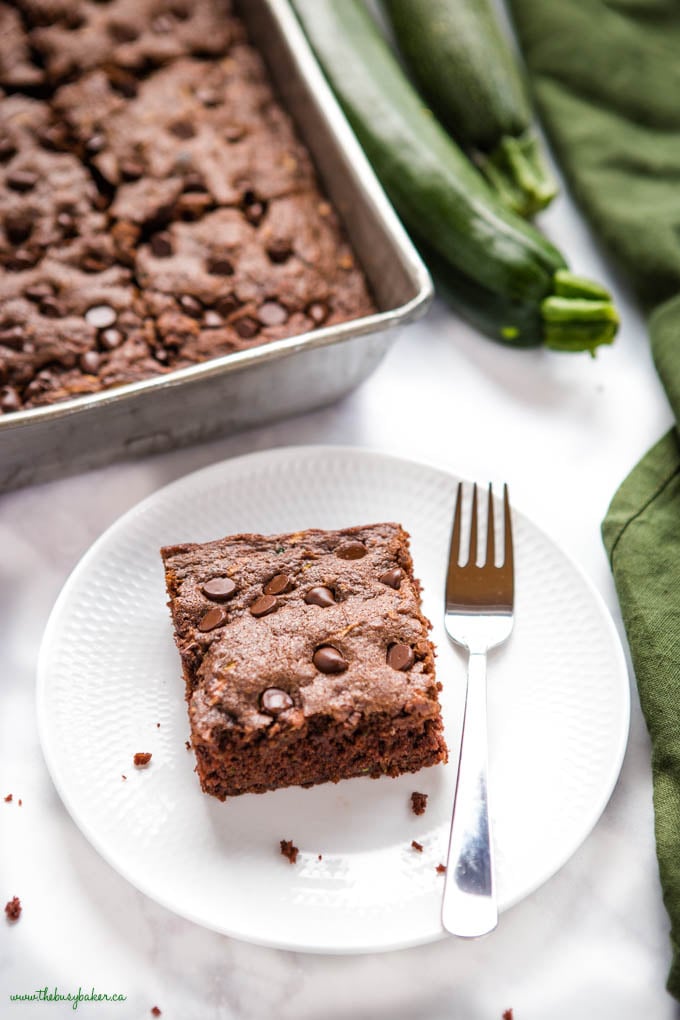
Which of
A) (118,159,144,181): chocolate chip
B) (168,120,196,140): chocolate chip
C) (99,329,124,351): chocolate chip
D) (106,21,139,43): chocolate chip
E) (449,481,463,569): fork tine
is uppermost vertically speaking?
(106,21,139,43): chocolate chip

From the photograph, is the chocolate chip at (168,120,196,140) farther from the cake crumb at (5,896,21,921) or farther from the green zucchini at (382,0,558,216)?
the cake crumb at (5,896,21,921)

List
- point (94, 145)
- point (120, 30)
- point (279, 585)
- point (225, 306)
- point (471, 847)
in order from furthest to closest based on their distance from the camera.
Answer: point (120, 30) → point (94, 145) → point (225, 306) → point (279, 585) → point (471, 847)

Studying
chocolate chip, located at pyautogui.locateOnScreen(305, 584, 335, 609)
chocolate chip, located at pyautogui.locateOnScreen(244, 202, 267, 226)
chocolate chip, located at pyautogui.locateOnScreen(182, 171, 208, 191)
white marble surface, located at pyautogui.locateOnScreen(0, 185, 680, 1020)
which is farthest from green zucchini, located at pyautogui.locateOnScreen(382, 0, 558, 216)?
chocolate chip, located at pyautogui.locateOnScreen(305, 584, 335, 609)

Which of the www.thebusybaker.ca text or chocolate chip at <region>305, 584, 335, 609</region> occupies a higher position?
chocolate chip at <region>305, 584, 335, 609</region>

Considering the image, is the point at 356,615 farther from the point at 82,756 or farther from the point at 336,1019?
the point at 336,1019

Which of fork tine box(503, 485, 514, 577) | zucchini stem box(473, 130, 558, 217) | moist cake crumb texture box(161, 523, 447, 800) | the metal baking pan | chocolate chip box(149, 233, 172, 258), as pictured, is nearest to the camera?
moist cake crumb texture box(161, 523, 447, 800)

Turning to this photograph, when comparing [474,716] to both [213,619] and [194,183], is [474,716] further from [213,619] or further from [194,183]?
[194,183]

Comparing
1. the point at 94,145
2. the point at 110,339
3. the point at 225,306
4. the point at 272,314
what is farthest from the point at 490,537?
the point at 94,145
